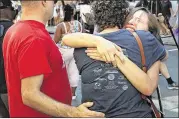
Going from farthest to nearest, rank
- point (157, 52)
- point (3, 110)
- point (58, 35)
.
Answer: point (58, 35) → point (3, 110) → point (157, 52)

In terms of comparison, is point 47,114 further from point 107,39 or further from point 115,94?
point 107,39

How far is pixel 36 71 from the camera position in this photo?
96.1 inches

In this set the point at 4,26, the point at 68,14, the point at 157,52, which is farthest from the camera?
the point at 68,14

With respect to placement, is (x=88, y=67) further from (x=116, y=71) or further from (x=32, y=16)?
(x=32, y=16)

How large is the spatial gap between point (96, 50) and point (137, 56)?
0.27 metres

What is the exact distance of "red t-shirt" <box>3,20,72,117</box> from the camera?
245 centimetres

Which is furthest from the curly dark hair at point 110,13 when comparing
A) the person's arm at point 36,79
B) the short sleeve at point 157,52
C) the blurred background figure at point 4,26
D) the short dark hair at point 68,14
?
the short dark hair at point 68,14

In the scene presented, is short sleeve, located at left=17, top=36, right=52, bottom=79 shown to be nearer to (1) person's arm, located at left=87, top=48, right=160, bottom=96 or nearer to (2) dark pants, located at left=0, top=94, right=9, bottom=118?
(1) person's arm, located at left=87, top=48, right=160, bottom=96

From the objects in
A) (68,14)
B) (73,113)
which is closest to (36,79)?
(73,113)

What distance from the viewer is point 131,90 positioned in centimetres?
256

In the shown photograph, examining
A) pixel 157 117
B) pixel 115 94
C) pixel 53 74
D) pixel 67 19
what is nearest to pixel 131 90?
pixel 115 94

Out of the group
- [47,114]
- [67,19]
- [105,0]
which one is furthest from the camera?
[67,19]

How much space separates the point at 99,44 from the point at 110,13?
0.25 metres

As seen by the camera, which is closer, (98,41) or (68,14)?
(98,41)
